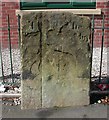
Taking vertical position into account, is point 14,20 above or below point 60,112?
above

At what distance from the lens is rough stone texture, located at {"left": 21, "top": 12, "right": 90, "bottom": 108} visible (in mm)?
5012

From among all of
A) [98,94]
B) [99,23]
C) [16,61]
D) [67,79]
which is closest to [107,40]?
[99,23]

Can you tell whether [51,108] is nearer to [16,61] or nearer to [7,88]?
[7,88]

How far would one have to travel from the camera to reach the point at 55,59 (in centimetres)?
521

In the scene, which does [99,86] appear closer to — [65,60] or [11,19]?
[65,60]

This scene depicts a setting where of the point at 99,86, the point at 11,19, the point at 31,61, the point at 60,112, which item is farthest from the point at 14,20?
the point at 60,112

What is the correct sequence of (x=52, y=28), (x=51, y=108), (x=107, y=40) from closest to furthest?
1. (x=52, y=28)
2. (x=51, y=108)
3. (x=107, y=40)

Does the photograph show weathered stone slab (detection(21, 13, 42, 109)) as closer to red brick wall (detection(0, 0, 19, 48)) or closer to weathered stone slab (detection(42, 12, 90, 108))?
weathered stone slab (detection(42, 12, 90, 108))

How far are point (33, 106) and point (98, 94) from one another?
1.09 m

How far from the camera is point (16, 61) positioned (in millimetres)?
7621

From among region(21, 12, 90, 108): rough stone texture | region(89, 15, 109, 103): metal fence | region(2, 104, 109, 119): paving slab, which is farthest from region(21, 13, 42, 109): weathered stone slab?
region(89, 15, 109, 103): metal fence

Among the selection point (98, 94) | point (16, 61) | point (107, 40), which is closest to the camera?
point (98, 94)

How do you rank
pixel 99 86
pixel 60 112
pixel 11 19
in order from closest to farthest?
pixel 60 112 → pixel 99 86 → pixel 11 19

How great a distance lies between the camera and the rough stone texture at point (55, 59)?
5.01 meters
